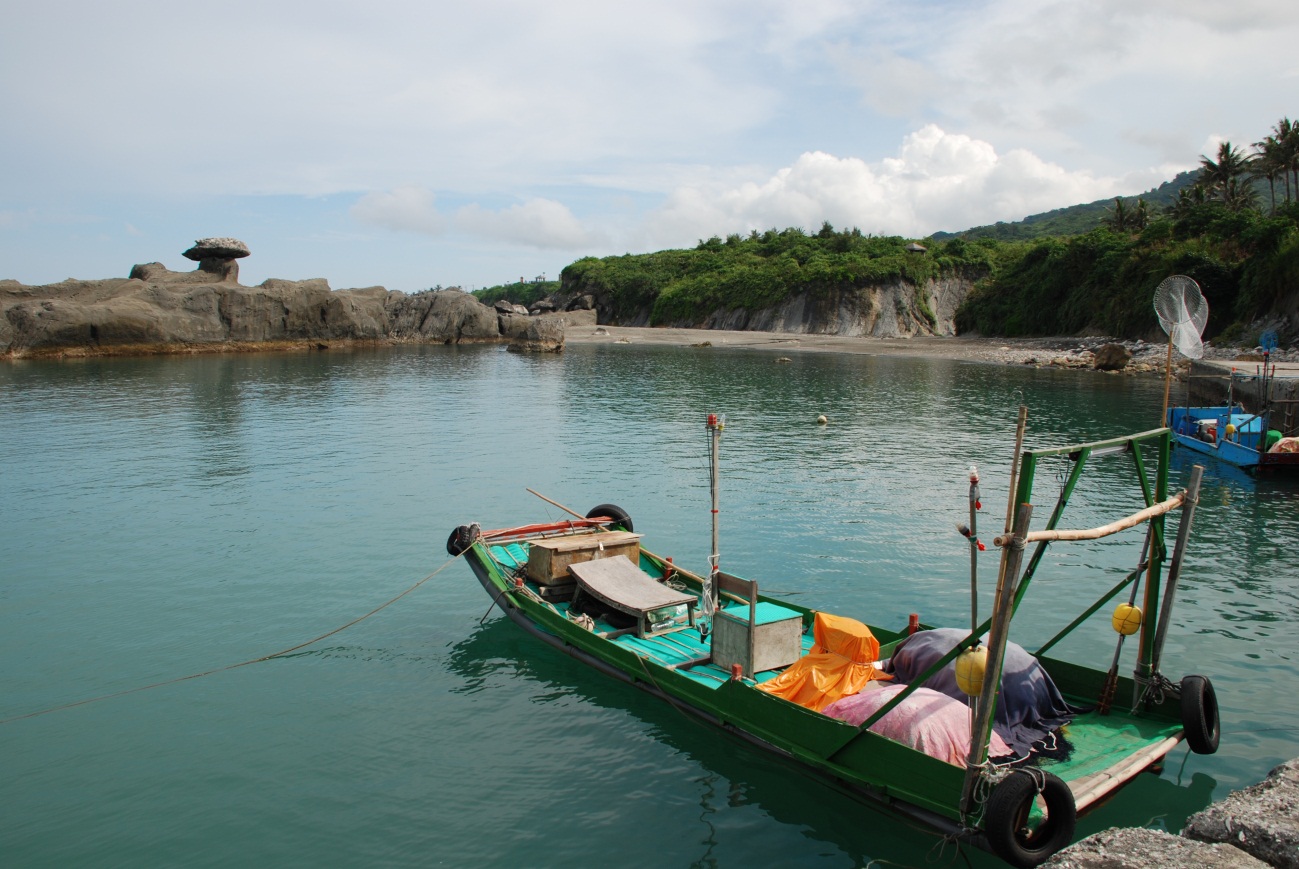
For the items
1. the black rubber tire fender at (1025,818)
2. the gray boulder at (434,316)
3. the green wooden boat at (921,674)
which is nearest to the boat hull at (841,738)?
the green wooden boat at (921,674)

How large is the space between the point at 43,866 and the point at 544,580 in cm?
812

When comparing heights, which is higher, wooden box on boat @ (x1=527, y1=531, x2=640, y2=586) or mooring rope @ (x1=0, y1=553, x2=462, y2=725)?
wooden box on boat @ (x1=527, y1=531, x2=640, y2=586)

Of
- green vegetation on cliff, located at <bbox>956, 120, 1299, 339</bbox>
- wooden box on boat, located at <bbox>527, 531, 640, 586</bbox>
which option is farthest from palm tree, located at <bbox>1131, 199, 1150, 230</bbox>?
wooden box on boat, located at <bbox>527, 531, 640, 586</bbox>

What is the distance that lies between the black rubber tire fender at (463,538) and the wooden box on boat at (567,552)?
1542mm

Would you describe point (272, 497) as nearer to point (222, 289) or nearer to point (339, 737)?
point (339, 737)

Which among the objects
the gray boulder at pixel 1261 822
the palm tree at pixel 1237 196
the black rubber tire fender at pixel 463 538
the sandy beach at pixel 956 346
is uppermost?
the palm tree at pixel 1237 196

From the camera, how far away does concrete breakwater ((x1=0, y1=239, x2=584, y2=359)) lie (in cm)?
7119

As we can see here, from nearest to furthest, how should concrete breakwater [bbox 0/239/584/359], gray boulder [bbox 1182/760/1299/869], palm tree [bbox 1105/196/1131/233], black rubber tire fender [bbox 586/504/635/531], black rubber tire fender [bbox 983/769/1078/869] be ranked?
gray boulder [bbox 1182/760/1299/869]
black rubber tire fender [bbox 983/769/1078/869]
black rubber tire fender [bbox 586/504/635/531]
concrete breakwater [bbox 0/239/584/359]
palm tree [bbox 1105/196/1131/233]

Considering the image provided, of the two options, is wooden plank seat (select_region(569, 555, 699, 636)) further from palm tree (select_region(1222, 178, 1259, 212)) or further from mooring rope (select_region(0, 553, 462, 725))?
palm tree (select_region(1222, 178, 1259, 212))

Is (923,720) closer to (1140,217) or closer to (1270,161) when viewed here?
(1270,161)

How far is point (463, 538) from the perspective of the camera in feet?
57.8

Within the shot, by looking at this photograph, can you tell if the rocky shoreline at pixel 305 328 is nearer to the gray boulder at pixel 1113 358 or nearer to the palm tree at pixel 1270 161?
the gray boulder at pixel 1113 358

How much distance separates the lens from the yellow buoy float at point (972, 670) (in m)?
8.87

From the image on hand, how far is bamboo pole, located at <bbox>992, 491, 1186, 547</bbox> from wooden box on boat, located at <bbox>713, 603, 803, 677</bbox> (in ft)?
13.9
